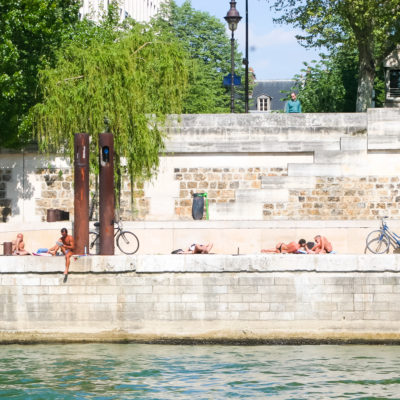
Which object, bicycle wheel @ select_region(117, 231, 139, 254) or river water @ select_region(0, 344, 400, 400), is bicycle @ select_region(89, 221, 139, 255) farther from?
river water @ select_region(0, 344, 400, 400)

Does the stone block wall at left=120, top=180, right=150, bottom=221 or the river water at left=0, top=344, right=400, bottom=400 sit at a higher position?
the stone block wall at left=120, top=180, right=150, bottom=221

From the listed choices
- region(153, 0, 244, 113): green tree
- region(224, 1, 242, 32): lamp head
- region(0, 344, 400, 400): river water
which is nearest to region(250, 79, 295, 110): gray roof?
region(153, 0, 244, 113): green tree

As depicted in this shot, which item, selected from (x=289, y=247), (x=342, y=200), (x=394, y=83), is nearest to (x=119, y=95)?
(x=289, y=247)

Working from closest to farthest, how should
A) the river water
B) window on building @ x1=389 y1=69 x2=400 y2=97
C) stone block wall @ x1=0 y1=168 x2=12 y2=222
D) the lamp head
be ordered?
the river water, stone block wall @ x1=0 y1=168 x2=12 y2=222, the lamp head, window on building @ x1=389 y1=69 x2=400 y2=97

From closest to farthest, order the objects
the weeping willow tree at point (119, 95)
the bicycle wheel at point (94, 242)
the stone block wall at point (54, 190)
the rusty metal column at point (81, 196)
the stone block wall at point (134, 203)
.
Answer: the rusty metal column at point (81, 196) < the bicycle wheel at point (94, 242) < the weeping willow tree at point (119, 95) < the stone block wall at point (134, 203) < the stone block wall at point (54, 190)

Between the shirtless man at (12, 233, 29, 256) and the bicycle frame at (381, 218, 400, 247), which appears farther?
the bicycle frame at (381, 218, 400, 247)

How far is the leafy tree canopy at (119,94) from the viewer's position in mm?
26797

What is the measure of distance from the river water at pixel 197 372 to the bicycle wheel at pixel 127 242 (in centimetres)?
413

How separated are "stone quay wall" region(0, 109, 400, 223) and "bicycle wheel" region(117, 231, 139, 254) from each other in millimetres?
3577

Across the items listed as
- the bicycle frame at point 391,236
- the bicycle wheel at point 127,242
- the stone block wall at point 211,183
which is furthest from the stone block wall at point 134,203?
the bicycle frame at point 391,236

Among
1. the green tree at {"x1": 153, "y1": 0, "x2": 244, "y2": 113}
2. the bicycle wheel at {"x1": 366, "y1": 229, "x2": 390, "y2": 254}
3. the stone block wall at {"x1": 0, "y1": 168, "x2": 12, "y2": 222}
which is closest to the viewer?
the bicycle wheel at {"x1": 366, "y1": 229, "x2": 390, "y2": 254}

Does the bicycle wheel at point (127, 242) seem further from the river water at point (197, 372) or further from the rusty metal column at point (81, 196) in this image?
the river water at point (197, 372)

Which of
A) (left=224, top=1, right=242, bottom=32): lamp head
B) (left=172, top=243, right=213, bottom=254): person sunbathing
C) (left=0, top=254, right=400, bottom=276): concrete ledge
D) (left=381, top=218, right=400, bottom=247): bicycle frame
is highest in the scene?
(left=224, top=1, right=242, bottom=32): lamp head

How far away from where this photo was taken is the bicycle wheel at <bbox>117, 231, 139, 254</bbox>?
25.2m
